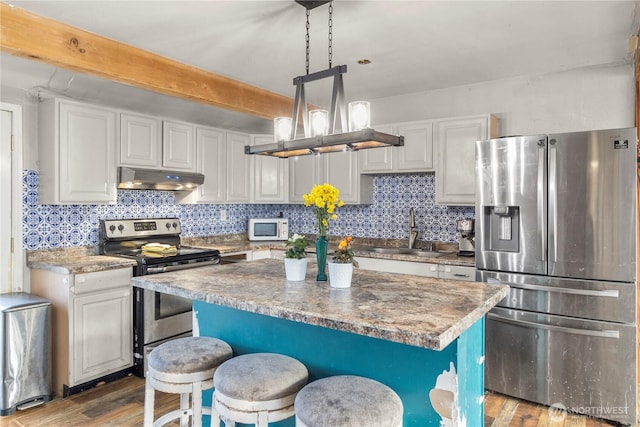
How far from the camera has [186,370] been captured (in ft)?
6.03

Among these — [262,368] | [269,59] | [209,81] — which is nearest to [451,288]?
[262,368]

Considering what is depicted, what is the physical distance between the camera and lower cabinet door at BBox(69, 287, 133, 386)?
303 centimetres

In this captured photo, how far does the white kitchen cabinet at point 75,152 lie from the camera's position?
321cm

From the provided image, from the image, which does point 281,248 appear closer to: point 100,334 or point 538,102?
point 100,334

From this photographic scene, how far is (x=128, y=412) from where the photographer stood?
281 centimetres

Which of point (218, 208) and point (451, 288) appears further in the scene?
point (218, 208)

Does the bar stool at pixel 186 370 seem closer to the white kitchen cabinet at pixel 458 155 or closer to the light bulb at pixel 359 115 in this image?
the light bulb at pixel 359 115

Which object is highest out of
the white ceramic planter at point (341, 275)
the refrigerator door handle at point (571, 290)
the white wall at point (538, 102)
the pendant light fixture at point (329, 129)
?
the white wall at point (538, 102)

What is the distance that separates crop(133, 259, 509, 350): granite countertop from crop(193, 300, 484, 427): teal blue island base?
16 centimetres

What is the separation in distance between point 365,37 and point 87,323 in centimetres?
279

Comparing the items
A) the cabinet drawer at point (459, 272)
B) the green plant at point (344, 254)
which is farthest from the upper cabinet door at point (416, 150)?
the green plant at point (344, 254)

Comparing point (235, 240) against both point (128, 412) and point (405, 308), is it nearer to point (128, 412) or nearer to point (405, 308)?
point (128, 412)

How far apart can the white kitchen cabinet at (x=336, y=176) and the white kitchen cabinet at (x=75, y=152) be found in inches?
77.3

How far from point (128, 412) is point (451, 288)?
7.40ft
